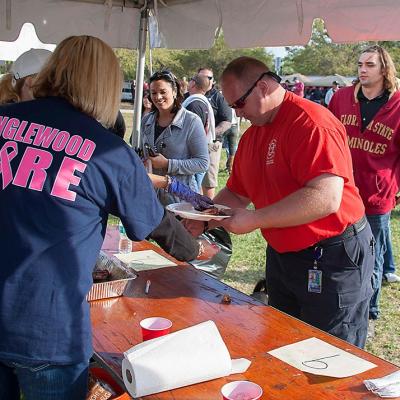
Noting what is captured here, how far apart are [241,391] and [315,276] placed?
1.02m

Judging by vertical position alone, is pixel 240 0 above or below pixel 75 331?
above

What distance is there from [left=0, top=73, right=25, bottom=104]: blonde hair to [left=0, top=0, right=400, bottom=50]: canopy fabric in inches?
28.0

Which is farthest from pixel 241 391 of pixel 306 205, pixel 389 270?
pixel 389 270

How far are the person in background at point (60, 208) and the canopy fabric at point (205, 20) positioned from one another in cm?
169

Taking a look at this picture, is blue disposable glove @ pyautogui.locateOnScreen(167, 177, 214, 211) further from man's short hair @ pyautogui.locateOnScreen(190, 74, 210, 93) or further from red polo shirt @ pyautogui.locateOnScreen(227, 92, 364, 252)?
man's short hair @ pyautogui.locateOnScreen(190, 74, 210, 93)

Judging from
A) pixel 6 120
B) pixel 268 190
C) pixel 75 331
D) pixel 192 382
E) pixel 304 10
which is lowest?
pixel 192 382

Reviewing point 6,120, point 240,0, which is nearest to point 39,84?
point 6,120

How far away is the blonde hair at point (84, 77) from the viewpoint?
1588 mm

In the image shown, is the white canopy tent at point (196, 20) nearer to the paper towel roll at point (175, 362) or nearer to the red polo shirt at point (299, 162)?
the red polo shirt at point (299, 162)

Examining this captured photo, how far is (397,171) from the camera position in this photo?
3893 millimetres

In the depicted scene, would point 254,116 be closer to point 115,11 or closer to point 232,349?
point 232,349

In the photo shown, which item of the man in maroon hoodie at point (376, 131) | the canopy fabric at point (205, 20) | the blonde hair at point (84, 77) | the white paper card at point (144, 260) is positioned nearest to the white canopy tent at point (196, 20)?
the canopy fabric at point (205, 20)

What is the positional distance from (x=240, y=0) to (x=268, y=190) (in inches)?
61.7

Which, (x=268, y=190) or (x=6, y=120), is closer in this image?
(x=6, y=120)
